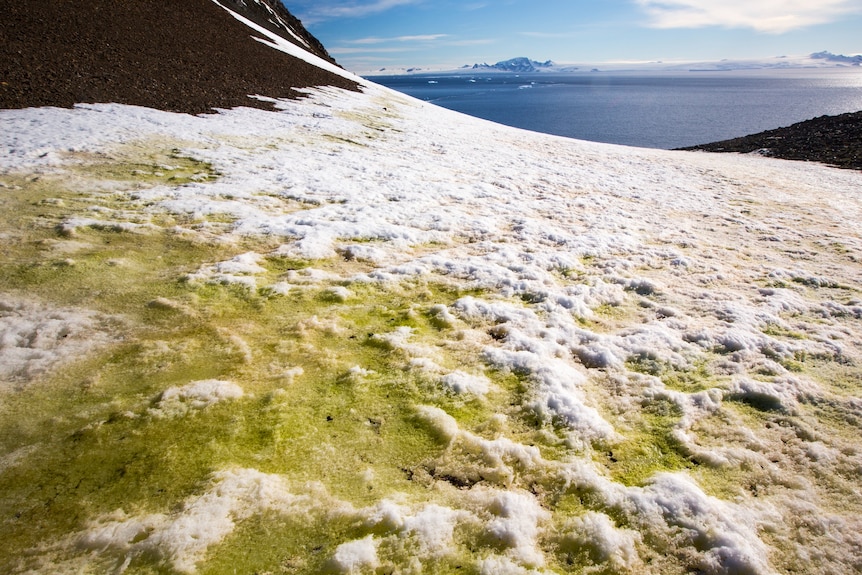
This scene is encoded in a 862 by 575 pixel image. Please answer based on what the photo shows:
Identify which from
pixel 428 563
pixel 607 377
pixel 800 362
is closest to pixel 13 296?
pixel 428 563

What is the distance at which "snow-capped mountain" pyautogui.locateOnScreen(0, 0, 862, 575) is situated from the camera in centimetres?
302

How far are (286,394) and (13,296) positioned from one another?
3.79 m

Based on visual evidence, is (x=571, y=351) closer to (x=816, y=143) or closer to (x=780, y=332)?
(x=780, y=332)

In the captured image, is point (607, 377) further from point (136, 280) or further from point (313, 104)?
point (313, 104)

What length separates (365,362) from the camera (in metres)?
4.93

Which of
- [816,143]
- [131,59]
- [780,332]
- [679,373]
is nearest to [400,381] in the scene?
[679,373]

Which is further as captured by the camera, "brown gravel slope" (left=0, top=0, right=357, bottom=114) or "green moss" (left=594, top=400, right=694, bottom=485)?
"brown gravel slope" (left=0, top=0, right=357, bottom=114)

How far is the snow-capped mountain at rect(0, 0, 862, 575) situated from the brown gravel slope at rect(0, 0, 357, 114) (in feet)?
18.9

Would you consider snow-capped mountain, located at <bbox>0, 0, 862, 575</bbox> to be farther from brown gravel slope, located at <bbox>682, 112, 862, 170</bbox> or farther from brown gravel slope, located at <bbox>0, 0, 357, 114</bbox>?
brown gravel slope, located at <bbox>682, 112, 862, 170</bbox>

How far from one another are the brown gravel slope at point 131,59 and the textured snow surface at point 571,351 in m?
2.95

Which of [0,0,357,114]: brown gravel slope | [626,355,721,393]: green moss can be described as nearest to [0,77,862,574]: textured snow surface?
[626,355,721,393]: green moss

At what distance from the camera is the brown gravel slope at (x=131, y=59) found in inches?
606

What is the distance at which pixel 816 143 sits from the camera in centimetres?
2922

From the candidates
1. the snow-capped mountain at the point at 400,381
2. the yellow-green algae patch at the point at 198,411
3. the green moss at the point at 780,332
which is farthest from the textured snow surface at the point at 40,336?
the green moss at the point at 780,332
